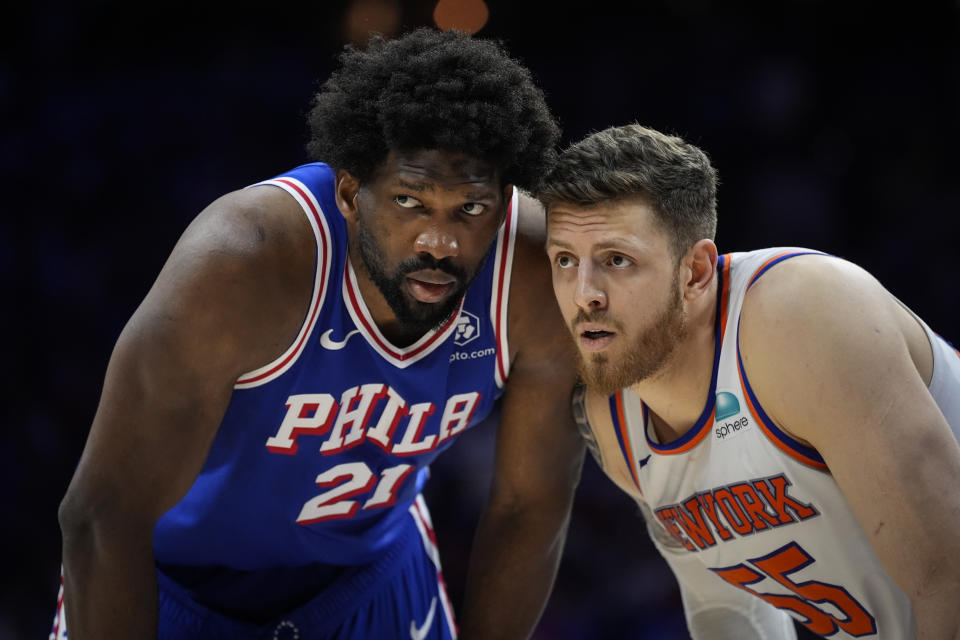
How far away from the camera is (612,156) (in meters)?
2.40

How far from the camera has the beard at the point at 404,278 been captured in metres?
2.36

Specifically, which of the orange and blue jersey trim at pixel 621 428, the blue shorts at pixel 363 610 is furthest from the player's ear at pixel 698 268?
the blue shorts at pixel 363 610

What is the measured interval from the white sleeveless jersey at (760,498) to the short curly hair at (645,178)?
141 millimetres

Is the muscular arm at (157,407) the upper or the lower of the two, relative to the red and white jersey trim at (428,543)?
upper

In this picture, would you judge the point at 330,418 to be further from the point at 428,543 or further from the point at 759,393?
the point at 759,393

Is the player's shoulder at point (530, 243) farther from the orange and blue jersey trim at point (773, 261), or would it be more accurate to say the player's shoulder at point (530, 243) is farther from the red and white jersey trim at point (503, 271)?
the orange and blue jersey trim at point (773, 261)

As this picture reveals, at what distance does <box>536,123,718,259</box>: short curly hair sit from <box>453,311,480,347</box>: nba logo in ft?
1.08

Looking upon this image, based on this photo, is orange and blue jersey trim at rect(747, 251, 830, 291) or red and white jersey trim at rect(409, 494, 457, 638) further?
red and white jersey trim at rect(409, 494, 457, 638)

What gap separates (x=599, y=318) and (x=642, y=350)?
125 mm

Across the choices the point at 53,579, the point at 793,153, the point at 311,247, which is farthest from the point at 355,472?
the point at 793,153

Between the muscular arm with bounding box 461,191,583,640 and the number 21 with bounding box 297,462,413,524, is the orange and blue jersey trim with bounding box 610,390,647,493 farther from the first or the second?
the number 21 with bounding box 297,462,413,524

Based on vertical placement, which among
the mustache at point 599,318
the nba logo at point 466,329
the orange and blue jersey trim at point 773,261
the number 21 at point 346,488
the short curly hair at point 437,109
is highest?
the short curly hair at point 437,109

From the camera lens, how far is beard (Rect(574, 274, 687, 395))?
2395 mm

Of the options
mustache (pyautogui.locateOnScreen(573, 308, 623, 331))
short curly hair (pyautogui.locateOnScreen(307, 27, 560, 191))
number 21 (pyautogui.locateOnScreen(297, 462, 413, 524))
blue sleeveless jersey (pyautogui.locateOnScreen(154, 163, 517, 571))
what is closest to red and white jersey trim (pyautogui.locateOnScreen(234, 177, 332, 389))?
blue sleeveless jersey (pyautogui.locateOnScreen(154, 163, 517, 571))
